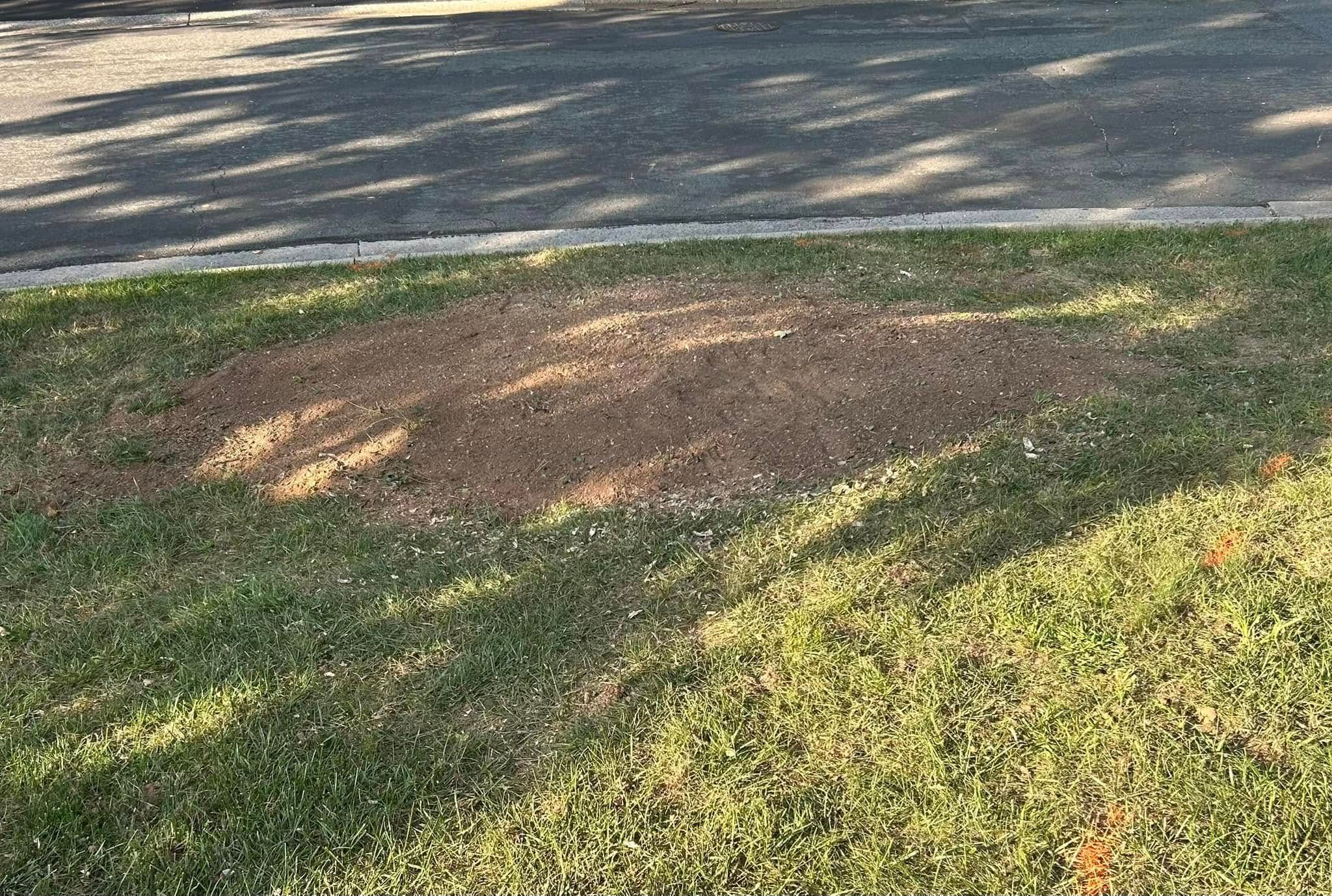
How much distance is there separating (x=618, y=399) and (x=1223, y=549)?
220cm

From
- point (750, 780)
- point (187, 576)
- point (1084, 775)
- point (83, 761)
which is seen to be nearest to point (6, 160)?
point (187, 576)

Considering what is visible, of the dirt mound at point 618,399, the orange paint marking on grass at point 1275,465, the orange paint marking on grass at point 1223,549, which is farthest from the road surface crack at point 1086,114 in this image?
the orange paint marking on grass at point 1223,549

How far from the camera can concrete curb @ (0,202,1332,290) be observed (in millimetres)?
6621

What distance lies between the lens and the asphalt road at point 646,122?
7453 mm

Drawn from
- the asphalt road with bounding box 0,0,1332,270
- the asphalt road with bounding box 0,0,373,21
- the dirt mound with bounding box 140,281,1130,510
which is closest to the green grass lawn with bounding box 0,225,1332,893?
the dirt mound with bounding box 140,281,1130,510

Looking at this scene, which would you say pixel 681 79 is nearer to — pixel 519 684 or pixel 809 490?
pixel 809 490

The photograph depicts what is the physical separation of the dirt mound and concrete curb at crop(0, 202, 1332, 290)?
1512 millimetres

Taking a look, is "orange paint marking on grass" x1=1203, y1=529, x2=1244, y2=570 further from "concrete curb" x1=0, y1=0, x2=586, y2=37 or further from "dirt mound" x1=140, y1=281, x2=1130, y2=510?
"concrete curb" x1=0, y1=0, x2=586, y2=37

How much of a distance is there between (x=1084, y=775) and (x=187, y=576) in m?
2.84

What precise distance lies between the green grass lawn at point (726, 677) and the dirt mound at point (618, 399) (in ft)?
0.58

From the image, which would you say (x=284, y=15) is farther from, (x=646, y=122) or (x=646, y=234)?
(x=646, y=234)

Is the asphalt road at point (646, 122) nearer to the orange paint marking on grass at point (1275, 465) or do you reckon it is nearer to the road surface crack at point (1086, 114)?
the road surface crack at point (1086, 114)

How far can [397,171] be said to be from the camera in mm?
8312

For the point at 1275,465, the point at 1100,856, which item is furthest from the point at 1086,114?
the point at 1100,856
